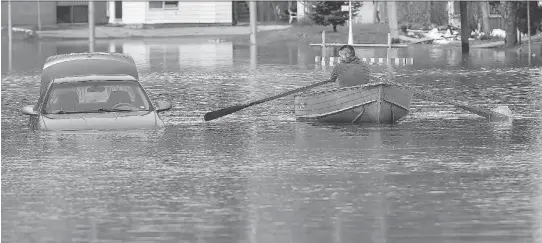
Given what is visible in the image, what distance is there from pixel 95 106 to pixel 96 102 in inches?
20.6

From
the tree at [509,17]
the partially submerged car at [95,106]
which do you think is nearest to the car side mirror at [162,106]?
the partially submerged car at [95,106]

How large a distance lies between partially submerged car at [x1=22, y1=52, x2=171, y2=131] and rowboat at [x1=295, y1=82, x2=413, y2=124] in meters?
4.33

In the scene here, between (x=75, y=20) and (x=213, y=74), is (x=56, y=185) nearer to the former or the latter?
(x=213, y=74)

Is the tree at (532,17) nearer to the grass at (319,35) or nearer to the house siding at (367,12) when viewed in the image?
the grass at (319,35)

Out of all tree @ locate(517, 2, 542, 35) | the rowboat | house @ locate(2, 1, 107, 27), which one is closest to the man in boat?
the rowboat

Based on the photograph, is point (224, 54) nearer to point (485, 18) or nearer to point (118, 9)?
point (485, 18)

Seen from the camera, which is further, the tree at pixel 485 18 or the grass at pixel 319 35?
the grass at pixel 319 35

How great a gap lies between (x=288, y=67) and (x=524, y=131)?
24507mm

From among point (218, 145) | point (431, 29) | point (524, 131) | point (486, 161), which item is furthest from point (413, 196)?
point (431, 29)

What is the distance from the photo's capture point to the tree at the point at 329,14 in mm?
79875

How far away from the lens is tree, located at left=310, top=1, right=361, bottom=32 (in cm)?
7988

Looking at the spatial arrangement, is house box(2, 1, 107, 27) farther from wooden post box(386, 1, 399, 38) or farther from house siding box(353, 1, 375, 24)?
wooden post box(386, 1, 399, 38)

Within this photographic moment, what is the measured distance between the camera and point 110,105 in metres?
22.2

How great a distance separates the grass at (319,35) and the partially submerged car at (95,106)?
47858 mm
